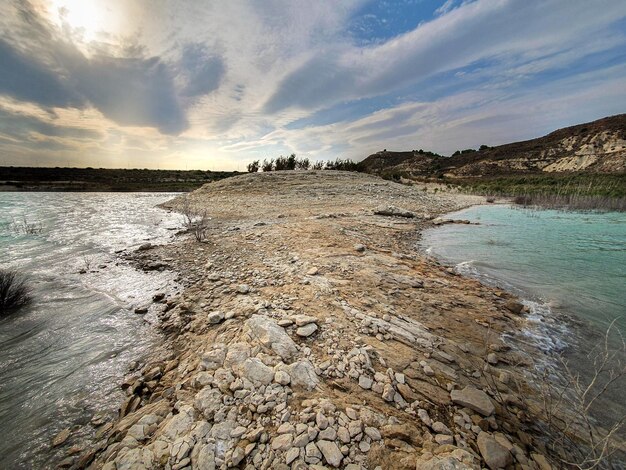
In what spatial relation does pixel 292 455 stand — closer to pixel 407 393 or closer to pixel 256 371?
pixel 256 371

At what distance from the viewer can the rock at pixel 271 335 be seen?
2596 millimetres

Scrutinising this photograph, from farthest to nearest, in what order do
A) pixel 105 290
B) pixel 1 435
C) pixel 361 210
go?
pixel 361 210 → pixel 105 290 → pixel 1 435

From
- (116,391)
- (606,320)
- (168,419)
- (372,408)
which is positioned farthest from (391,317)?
(606,320)

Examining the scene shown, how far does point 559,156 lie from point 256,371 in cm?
6308

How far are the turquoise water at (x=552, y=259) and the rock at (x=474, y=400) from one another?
2.96 metres

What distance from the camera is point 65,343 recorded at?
3340 millimetres

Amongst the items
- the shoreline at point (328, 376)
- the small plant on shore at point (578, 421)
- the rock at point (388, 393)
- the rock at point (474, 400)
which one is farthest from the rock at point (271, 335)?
the small plant on shore at point (578, 421)

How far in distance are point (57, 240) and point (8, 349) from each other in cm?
667

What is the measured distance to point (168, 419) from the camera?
2016 millimetres

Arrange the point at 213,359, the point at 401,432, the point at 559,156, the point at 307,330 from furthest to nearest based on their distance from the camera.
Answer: the point at 559,156 < the point at 307,330 < the point at 213,359 < the point at 401,432

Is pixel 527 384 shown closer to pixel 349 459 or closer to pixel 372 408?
pixel 372 408

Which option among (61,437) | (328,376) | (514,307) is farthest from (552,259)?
(61,437)

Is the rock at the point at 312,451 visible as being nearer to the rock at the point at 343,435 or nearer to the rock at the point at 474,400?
the rock at the point at 343,435

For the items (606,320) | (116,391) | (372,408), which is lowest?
(606,320)
